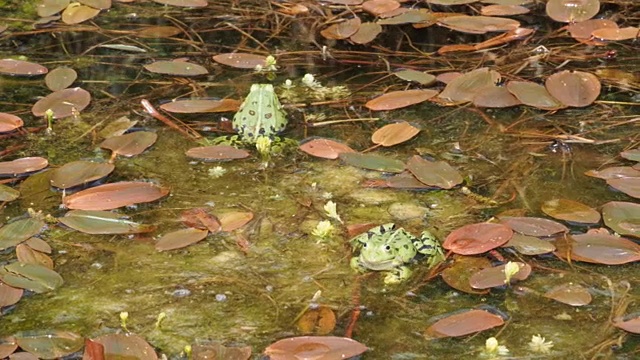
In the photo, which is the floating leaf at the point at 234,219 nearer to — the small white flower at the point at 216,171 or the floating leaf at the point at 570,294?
the small white flower at the point at 216,171

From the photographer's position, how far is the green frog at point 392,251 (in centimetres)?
311

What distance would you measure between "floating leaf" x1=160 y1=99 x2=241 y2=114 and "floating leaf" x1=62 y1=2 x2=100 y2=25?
1.23m

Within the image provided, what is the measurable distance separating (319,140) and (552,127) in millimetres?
997

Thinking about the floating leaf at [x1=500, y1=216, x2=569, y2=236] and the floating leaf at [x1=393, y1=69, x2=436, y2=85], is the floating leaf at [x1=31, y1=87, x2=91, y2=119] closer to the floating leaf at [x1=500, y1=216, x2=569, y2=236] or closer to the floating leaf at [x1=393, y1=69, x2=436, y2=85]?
the floating leaf at [x1=393, y1=69, x2=436, y2=85]

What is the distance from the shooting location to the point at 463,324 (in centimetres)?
286

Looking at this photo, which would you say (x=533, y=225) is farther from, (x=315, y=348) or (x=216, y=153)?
(x=216, y=153)

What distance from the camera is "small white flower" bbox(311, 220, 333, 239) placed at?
3.34 m

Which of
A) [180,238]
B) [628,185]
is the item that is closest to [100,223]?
[180,238]

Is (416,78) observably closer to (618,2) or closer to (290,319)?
(618,2)

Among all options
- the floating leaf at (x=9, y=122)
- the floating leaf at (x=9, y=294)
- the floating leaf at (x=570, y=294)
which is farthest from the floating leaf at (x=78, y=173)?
the floating leaf at (x=570, y=294)

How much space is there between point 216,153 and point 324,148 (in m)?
0.44

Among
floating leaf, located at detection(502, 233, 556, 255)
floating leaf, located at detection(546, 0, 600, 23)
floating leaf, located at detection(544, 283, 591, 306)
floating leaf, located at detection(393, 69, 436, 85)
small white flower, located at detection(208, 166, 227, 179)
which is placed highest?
floating leaf, located at detection(546, 0, 600, 23)

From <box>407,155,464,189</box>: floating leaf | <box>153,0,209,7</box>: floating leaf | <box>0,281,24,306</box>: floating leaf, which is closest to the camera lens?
<box>0,281,24,306</box>: floating leaf

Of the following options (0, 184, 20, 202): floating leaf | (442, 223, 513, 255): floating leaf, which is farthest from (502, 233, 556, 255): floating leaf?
(0, 184, 20, 202): floating leaf
